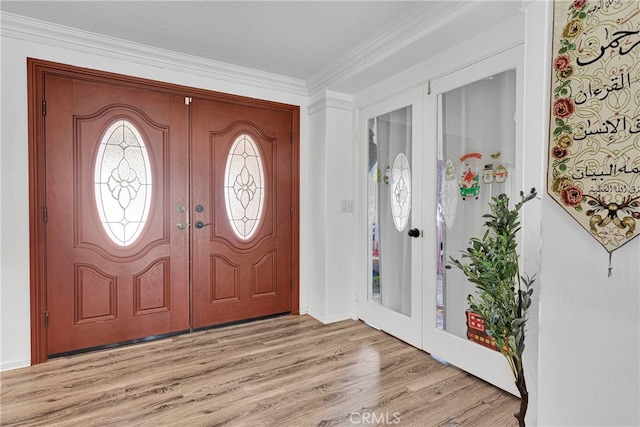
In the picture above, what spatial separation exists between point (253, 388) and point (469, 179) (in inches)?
79.5

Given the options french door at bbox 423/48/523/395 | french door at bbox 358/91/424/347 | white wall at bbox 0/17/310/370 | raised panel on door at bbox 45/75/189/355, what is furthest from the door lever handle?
white wall at bbox 0/17/310/370

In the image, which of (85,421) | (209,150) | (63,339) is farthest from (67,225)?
(85,421)

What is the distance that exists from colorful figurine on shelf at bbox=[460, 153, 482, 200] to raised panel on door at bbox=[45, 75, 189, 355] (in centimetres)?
234

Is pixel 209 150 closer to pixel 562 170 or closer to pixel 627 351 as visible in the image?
pixel 562 170

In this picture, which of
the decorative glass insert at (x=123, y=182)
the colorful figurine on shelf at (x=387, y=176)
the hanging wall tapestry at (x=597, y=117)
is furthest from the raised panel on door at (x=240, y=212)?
the hanging wall tapestry at (x=597, y=117)

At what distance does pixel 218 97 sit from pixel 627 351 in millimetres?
3259

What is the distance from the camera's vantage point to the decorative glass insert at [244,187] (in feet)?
10.8

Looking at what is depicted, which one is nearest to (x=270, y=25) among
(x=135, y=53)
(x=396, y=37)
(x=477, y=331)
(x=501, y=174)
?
(x=396, y=37)

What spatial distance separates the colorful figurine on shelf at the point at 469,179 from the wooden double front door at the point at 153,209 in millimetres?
1776

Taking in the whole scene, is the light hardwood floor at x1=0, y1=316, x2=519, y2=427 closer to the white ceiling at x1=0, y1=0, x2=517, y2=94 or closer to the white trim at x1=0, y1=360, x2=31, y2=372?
the white trim at x1=0, y1=360, x2=31, y2=372

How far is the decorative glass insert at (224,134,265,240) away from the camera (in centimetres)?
328

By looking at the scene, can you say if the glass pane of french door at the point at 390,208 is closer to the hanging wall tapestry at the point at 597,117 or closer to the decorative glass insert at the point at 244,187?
the decorative glass insert at the point at 244,187

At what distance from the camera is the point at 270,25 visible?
2.42 meters

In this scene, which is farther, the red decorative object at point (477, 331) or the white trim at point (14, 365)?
the white trim at point (14, 365)
